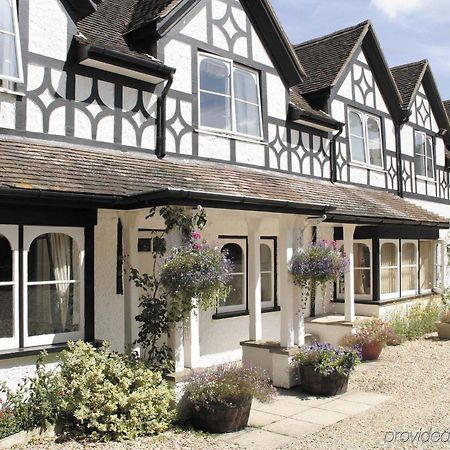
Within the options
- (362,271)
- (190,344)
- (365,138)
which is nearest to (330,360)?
(190,344)

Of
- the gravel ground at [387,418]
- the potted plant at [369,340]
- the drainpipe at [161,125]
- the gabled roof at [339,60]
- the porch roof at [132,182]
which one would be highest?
the gabled roof at [339,60]

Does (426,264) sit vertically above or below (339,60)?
below

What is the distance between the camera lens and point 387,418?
22.6 feet

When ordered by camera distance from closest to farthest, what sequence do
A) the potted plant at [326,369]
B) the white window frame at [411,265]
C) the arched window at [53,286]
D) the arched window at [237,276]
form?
the arched window at [53,286]
the potted plant at [326,369]
the arched window at [237,276]
the white window frame at [411,265]

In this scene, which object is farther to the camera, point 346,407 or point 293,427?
point 346,407

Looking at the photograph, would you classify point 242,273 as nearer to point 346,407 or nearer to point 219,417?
point 346,407

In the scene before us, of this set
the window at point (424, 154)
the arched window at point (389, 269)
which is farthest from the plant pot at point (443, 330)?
the window at point (424, 154)

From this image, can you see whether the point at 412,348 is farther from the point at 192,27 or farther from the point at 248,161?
the point at 192,27

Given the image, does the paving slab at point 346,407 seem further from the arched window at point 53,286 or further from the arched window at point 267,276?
the arched window at point 267,276

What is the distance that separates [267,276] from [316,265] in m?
3.05

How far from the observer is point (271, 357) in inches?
337

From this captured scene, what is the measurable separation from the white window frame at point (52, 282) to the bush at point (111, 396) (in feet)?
1.76

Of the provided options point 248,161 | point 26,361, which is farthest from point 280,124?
point 26,361

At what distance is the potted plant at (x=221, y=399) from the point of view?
6.40 m
